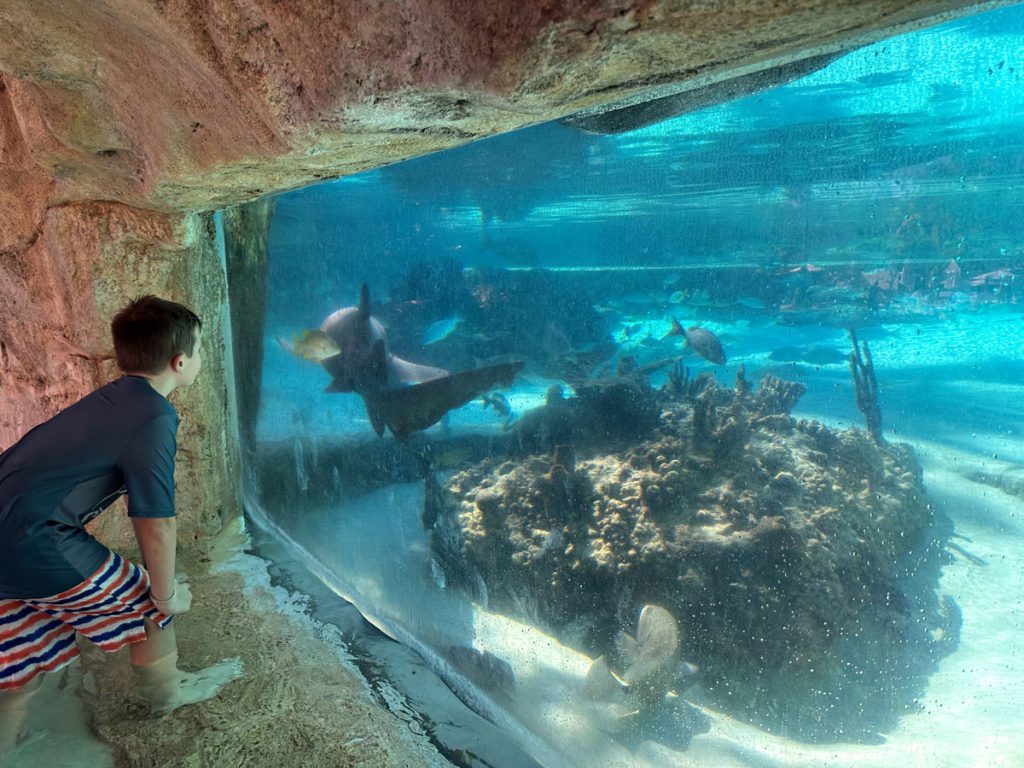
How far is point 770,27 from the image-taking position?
1246mm

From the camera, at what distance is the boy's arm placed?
2.25 metres

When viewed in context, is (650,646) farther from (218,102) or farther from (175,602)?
(218,102)

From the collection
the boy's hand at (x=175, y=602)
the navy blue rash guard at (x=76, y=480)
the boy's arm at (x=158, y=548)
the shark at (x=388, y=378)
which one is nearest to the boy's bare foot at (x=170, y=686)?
the boy's hand at (x=175, y=602)

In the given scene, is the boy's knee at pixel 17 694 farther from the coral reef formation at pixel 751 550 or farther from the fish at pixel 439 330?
the fish at pixel 439 330

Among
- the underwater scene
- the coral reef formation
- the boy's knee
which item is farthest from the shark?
the boy's knee

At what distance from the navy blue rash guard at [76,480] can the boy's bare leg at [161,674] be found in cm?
46

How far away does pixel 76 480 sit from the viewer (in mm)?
2191

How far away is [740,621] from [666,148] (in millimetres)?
1824

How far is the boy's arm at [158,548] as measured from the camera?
2252mm

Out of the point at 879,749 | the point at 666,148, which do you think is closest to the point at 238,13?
the point at 666,148

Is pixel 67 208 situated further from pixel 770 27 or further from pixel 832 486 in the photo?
pixel 832 486

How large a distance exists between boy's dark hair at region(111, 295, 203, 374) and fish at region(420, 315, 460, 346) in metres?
1.34

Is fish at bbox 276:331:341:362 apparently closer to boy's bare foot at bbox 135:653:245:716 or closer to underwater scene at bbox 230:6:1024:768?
underwater scene at bbox 230:6:1024:768

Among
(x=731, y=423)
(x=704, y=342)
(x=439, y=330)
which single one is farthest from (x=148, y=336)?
(x=731, y=423)
